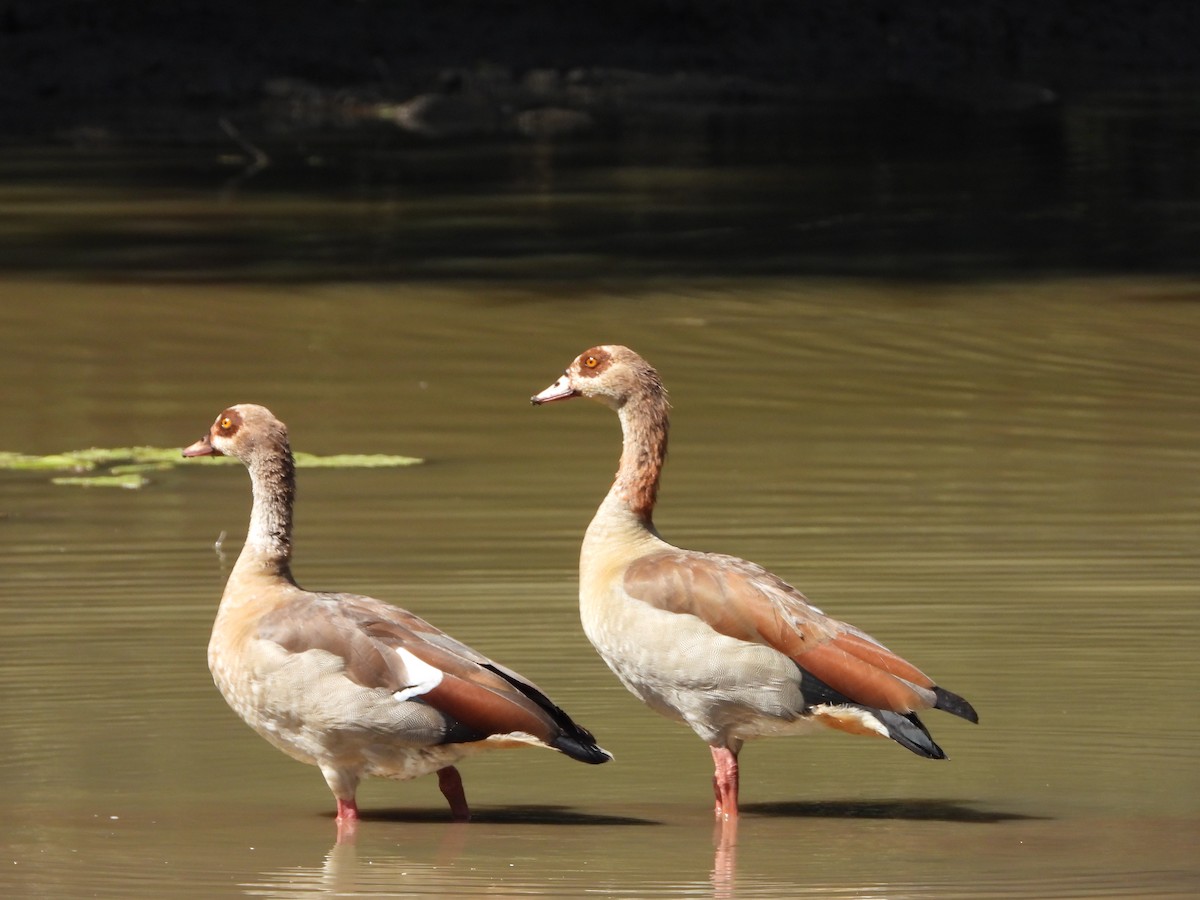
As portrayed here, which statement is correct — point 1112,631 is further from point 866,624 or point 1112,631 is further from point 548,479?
point 548,479

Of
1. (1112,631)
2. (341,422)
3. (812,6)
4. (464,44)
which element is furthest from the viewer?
(812,6)

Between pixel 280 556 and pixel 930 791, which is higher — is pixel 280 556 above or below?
above

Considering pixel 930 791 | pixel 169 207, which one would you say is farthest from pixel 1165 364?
pixel 169 207

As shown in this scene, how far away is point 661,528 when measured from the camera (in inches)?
423

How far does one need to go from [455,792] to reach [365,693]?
384 mm

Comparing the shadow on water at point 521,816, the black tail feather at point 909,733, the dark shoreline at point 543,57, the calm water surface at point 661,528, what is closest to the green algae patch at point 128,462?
the calm water surface at point 661,528

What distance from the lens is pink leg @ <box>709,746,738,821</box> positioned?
22.2 feet

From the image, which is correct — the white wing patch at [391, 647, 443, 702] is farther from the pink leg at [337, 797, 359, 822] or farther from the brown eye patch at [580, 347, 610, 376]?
the brown eye patch at [580, 347, 610, 376]

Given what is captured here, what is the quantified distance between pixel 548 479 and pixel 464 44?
30.7 metres

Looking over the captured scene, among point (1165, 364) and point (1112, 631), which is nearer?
point (1112, 631)

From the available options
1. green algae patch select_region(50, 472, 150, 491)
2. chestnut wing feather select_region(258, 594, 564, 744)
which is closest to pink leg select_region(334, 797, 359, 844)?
chestnut wing feather select_region(258, 594, 564, 744)

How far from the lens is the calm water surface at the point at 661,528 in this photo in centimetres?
643

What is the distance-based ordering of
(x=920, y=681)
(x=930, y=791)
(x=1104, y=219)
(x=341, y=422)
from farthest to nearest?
(x=1104, y=219)
(x=341, y=422)
(x=930, y=791)
(x=920, y=681)

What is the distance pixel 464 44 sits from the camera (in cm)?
4181
